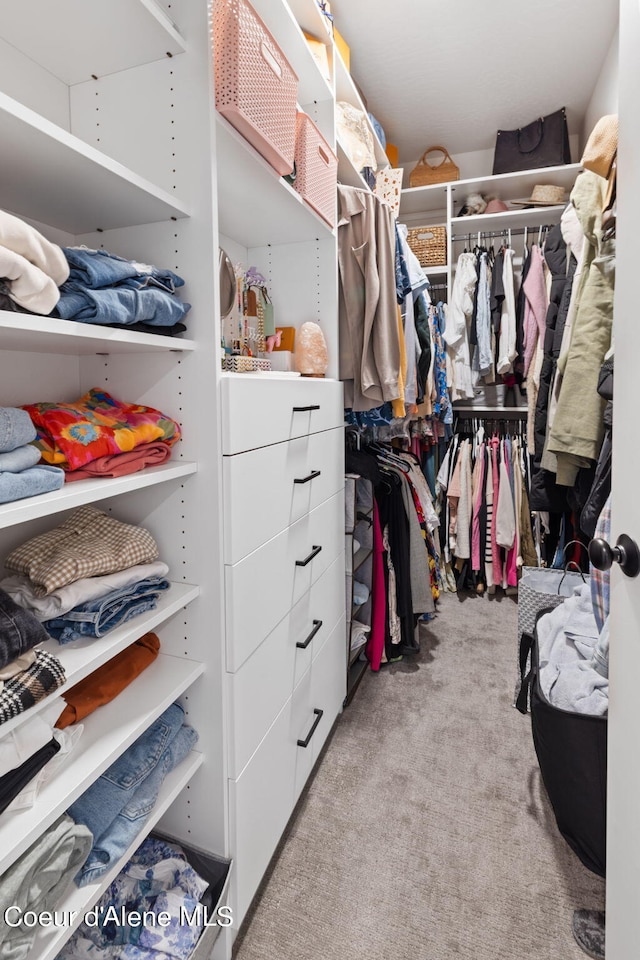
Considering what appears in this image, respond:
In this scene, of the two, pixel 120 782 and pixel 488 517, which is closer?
pixel 120 782

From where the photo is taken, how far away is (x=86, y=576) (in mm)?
930

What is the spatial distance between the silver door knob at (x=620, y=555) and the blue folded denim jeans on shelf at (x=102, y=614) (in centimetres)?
82

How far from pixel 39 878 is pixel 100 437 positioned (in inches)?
26.8

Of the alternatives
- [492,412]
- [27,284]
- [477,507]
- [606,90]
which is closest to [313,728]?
[27,284]

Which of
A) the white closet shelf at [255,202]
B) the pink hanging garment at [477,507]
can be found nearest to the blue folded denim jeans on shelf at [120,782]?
the white closet shelf at [255,202]

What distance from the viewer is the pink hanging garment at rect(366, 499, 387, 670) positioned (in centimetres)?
225

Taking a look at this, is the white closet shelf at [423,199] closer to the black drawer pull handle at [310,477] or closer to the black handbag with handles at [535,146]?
the black handbag with handles at [535,146]

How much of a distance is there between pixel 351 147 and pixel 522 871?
2.47m

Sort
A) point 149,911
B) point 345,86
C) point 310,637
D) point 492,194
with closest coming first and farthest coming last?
point 149,911
point 310,637
point 345,86
point 492,194

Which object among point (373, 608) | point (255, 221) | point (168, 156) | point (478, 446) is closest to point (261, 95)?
point (168, 156)

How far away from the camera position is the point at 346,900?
49.9 inches

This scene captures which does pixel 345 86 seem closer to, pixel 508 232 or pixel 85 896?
pixel 508 232

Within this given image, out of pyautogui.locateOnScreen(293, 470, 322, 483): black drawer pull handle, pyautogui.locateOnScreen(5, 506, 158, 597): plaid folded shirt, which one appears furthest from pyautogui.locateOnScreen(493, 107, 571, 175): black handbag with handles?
pyautogui.locateOnScreen(5, 506, 158, 597): plaid folded shirt

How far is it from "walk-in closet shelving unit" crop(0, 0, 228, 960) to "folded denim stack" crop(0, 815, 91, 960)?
43mm
